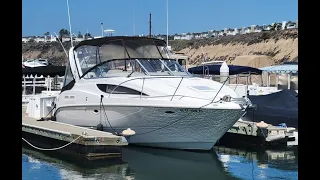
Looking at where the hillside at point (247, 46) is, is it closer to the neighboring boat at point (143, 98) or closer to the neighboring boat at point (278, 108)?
the neighboring boat at point (278, 108)

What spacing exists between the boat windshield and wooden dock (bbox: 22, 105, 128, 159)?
2052 millimetres

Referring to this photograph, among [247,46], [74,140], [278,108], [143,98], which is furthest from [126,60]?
[247,46]

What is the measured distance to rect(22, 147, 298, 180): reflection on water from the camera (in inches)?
443

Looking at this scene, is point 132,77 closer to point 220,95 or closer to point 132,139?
point 132,139

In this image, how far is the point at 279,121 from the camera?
1848 centimetres

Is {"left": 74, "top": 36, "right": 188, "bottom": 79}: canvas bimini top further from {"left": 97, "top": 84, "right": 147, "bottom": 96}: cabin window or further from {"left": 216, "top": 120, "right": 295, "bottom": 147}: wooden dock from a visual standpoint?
{"left": 216, "top": 120, "right": 295, "bottom": 147}: wooden dock

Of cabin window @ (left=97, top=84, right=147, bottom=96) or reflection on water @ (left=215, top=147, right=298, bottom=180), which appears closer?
reflection on water @ (left=215, top=147, right=298, bottom=180)

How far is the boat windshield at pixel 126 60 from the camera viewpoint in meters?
14.6

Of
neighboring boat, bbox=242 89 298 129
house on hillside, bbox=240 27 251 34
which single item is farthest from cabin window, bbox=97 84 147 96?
house on hillside, bbox=240 27 251 34

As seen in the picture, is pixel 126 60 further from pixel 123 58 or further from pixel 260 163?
pixel 260 163

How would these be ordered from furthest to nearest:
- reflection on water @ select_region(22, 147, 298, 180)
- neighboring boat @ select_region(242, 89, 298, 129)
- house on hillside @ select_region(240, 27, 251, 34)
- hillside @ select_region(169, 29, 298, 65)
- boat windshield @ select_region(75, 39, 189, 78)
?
house on hillside @ select_region(240, 27, 251, 34)
hillside @ select_region(169, 29, 298, 65)
neighboring boat @ select_region(242, 89, 298, 129)
boat windshield @ select_region(75, 39, 189, 78)
reflection on water @ select_region(22, 147, 298, 180)

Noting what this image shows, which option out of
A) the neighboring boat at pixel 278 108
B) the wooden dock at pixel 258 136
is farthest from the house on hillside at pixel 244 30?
the wooden dock at pixel 258 136

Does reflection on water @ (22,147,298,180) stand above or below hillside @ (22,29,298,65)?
below
